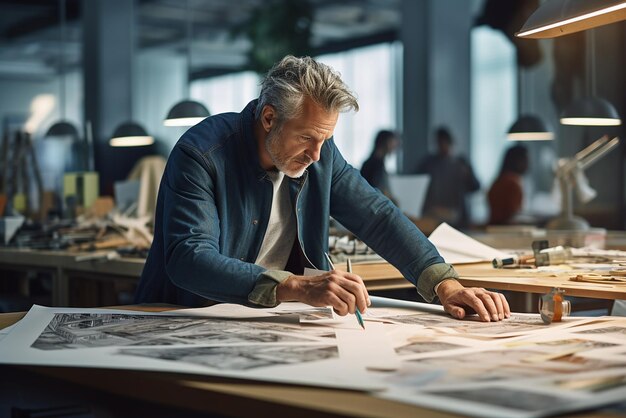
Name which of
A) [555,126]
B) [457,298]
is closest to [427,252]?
[457,298]

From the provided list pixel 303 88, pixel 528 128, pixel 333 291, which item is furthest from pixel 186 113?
pixel 333 291

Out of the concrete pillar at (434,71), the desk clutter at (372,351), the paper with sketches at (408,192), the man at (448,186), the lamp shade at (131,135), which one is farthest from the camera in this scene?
the concrete pillar at (434,71)

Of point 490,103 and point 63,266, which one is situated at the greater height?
point 490,103

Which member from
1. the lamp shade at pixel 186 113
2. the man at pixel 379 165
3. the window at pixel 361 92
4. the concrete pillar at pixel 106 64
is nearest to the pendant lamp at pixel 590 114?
the man at pixel 379 165

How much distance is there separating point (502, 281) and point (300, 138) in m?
0.66

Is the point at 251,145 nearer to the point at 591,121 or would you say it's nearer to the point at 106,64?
the point at 591,121

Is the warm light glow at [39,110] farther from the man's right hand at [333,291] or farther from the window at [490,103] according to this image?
the man's right hand at [333,291]

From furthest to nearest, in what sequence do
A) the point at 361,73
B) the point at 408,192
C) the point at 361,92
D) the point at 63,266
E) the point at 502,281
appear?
the point at 361,73 < the point at 361,92 < the point at 408,192 < the point at 63,266 < the point at 502,281

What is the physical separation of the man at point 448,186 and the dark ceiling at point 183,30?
2344 mm

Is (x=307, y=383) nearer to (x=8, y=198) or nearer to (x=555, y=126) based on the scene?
(x=8, y=198)

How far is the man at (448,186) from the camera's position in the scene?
9.90 metres

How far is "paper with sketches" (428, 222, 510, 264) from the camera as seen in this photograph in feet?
9.43

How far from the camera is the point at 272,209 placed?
2.38 meters

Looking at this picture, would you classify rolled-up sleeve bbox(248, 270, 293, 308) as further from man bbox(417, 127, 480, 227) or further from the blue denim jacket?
man bbox(417, 127, 480, 227)
